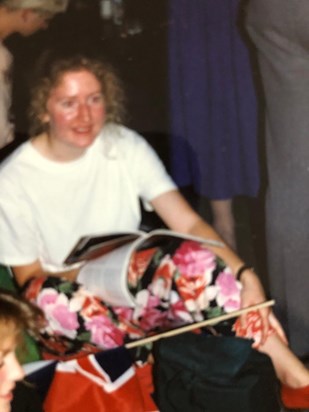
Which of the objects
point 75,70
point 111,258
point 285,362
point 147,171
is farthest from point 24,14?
point 285,362

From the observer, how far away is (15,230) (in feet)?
5.50

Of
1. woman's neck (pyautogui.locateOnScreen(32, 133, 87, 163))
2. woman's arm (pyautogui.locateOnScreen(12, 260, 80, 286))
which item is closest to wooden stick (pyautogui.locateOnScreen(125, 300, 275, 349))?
woman's arm (pyautogui.locateOnScreen(12, 260, 80, 286))

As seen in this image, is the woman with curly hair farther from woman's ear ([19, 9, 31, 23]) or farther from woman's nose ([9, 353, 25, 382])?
woman's nose ([9, 353, 25, 382])

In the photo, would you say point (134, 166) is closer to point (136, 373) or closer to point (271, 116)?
point (271, 116)

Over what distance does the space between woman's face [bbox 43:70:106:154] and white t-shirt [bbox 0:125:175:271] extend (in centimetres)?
3

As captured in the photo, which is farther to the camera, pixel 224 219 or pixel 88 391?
pixel 224 219

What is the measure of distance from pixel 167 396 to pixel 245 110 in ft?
2.07

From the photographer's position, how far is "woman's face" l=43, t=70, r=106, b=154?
1.64 meters

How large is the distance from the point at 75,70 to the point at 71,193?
25 cm

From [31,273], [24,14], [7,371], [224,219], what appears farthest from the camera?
[224,219]

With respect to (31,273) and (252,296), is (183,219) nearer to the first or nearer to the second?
(252,296)

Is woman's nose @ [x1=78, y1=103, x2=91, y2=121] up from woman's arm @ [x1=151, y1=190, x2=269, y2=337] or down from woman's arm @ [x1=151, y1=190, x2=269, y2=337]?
up

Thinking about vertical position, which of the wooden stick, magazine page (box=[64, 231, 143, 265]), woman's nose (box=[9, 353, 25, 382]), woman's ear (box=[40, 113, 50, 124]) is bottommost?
the wooden stick

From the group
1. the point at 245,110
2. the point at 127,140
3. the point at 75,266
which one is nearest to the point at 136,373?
the point at 75,266
